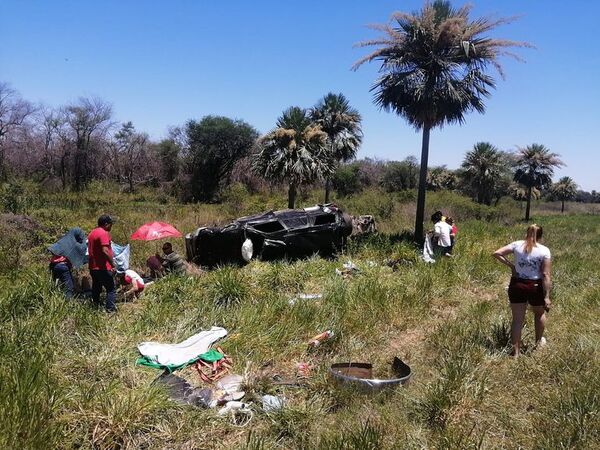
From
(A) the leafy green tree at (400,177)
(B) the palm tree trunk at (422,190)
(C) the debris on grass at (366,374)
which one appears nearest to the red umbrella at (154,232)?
(C) the debris on grass at (366,374)

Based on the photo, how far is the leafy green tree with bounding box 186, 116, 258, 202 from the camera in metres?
36.5

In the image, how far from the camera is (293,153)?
17734mm

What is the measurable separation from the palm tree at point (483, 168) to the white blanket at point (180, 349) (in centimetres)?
4385

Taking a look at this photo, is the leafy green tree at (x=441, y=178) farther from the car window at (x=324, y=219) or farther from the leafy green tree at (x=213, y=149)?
the car window at (x=324, y=219)

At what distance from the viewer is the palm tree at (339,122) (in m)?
23.9

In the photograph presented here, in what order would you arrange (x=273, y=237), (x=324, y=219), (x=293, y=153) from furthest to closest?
(x=293, y=153), (x=324, y=219), (x=273, y=237)

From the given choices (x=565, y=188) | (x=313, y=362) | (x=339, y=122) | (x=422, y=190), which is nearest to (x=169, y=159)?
(x=339, y=122)

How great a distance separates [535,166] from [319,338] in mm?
49891

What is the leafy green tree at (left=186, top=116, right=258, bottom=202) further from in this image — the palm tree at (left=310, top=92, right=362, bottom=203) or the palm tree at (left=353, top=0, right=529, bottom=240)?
the palm tree at (left=353, top=0, right=529, bottom=240)

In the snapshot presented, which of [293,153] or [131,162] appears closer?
[293,153]

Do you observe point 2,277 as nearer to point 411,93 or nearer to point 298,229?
point 298,229

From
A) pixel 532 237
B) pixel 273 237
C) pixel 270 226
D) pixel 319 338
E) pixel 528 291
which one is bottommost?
pixel 319 338

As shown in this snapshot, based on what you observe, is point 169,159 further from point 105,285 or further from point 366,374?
point 366,374

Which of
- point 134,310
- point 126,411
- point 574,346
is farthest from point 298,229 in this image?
point 126,411
